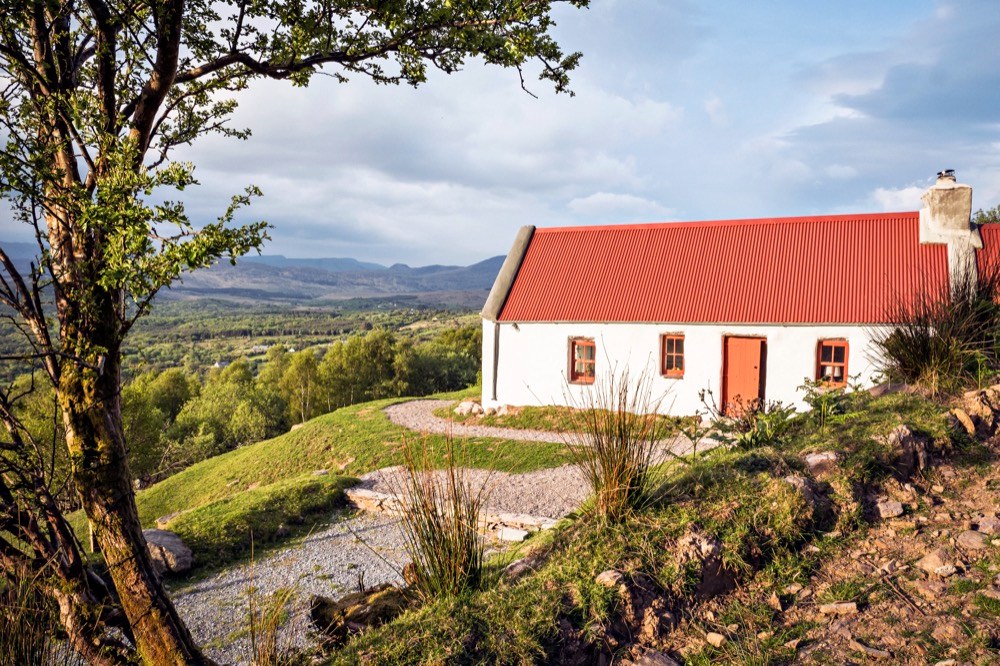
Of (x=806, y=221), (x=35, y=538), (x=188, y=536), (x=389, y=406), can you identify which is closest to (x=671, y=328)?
(x=806, y=221)

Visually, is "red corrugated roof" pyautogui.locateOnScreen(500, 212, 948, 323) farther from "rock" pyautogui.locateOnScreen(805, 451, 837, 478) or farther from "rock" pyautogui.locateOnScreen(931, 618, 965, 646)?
"rock" pyautogui.locateOnScreen(931, 618, 965, 646)

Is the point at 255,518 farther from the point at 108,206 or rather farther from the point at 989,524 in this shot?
the point at 989,524

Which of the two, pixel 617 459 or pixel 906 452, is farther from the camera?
pixel 906 452

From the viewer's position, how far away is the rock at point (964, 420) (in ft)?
19.4

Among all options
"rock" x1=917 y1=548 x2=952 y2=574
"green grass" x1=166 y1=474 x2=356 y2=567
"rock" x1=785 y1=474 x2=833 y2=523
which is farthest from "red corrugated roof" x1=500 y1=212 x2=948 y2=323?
"rock" x1=917 y1=548 x2=952 y2=574

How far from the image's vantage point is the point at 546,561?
462cm

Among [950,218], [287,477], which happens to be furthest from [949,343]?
[287,477]

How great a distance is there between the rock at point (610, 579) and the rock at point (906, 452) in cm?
289

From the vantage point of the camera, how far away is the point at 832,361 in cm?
1507

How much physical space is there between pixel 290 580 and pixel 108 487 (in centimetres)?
462

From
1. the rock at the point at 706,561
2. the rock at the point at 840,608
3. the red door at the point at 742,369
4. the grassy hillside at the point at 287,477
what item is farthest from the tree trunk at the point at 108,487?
the red door at the point at 742,369

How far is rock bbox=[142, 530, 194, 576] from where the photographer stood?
30.0ft

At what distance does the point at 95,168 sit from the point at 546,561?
4379 millimetres

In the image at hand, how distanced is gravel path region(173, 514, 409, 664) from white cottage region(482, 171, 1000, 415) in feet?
25.1
